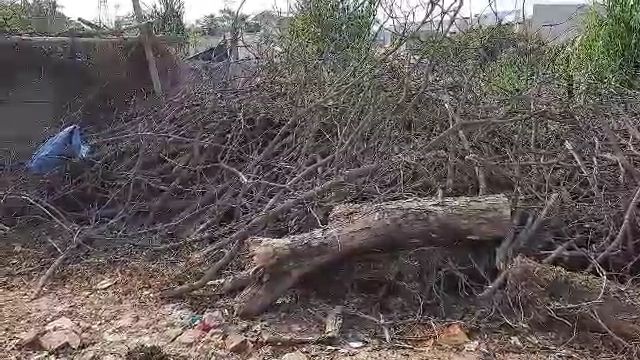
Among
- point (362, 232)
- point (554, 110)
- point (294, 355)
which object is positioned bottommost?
point (294, 355)

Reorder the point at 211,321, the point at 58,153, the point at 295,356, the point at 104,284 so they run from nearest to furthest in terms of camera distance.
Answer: the point at 295,356 < the point at 211,321 < the point at 104,284 < the point at 58,153

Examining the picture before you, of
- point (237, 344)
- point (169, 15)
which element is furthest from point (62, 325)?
point (169, 15)

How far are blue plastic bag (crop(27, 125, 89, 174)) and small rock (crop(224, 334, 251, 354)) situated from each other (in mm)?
2496

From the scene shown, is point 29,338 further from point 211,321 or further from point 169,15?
point 169,15

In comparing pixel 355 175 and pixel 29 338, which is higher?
pixel 355 175

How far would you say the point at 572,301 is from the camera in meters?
3.01

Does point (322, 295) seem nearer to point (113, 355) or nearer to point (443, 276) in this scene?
point (443, 276)

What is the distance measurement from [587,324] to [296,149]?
7.99ft

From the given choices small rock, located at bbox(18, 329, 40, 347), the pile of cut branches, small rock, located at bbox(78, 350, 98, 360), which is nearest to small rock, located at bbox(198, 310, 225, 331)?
the pile of cut branches

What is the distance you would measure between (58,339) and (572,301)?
7.74 feet

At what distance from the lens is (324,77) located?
17.3ft

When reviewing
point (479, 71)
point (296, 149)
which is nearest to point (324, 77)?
point (296, 149)

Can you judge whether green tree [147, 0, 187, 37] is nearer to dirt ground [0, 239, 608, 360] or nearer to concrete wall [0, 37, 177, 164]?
concrete wall [0, 37, 177, 164]

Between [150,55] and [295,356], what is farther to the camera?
[150,55]
